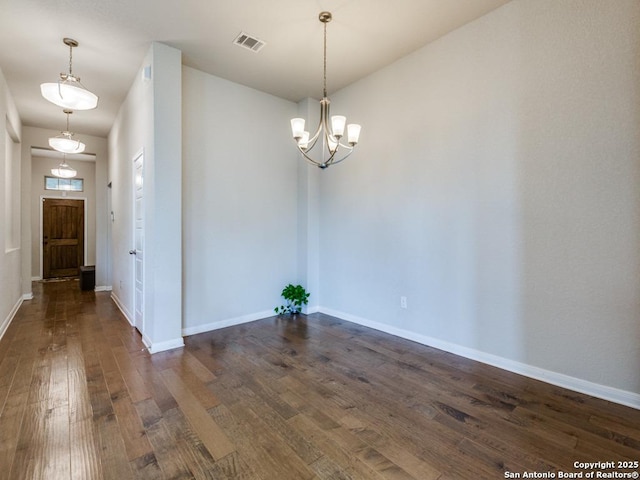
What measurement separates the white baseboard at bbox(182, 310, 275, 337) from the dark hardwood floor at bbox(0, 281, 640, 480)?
422 millimetres

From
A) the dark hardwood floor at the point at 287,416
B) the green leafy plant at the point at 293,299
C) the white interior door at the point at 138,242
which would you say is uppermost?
the white interior door at the point at 138,242

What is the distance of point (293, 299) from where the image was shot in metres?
4.42

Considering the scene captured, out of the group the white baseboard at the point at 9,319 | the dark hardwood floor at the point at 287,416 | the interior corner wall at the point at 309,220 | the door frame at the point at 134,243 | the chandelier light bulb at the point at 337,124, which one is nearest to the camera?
the dark hardwood floor at the point at 287,416

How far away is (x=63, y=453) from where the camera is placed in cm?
172

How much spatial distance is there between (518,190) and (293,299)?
121 inches

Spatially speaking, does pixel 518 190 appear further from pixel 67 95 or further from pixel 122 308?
pixel 122 308

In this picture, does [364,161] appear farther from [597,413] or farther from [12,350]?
[12,350]

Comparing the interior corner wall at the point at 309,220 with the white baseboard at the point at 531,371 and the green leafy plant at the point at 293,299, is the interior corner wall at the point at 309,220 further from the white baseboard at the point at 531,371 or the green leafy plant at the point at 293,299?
the white baseboard at the point at 531,371

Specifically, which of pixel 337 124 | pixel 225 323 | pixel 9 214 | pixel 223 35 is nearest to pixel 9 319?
pixel 9 214

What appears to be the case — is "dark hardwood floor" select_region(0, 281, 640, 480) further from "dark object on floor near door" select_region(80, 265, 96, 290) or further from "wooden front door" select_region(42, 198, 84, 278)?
"wooden front door" select_region(42, 198, 84, 278)

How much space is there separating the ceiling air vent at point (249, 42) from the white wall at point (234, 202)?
0.85 metres

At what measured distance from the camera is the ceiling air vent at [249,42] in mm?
3034

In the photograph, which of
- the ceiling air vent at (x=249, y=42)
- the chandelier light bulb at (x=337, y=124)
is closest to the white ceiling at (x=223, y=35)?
the ceiling air vent at (x=249, y=42)

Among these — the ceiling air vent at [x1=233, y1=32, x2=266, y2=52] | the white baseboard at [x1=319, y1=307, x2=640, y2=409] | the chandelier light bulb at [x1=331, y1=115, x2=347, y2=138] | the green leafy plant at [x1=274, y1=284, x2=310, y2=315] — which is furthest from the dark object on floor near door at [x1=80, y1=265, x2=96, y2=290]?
the chandelier light bulb at [x1=331, y1=115, x2=347, y2=138]
